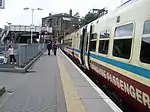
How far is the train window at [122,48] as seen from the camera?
31.2 feet

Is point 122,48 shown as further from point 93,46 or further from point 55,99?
point 93,46

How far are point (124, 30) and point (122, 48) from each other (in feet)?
1.66

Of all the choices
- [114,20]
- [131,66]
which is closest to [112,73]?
[114,20]

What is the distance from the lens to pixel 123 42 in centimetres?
1034

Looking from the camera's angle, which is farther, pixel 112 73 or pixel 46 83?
pixel 46 83

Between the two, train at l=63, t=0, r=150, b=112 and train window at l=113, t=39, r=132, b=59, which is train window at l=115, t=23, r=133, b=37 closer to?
train at l=63, t=0, r=150, b=112

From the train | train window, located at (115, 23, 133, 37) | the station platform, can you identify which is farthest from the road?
train window, located at (115, 23, 133, 37)

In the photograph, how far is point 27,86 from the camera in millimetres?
13297

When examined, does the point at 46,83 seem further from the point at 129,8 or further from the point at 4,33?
the point at 4,33

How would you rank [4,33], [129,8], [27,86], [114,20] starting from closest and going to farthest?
1. [129,8]
2. [114,20]
3. [27,86]
4. [4,33]

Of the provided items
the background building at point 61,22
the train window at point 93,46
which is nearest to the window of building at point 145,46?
the train window at point 93,46

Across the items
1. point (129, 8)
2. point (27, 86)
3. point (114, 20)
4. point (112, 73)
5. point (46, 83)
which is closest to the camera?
point (129, 8)

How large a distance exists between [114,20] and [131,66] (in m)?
3.71

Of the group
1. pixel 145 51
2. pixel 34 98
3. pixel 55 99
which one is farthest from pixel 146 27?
pixel 34 98
